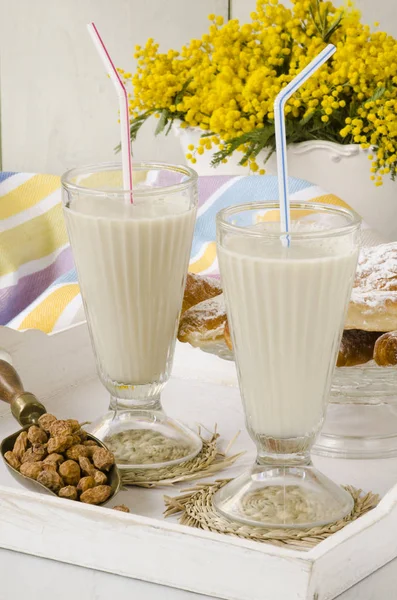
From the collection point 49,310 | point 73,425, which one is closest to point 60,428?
point 73,425

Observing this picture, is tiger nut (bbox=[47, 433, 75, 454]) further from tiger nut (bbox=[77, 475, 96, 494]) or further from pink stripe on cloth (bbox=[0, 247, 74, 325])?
pink stripe on cloth (bbox=[0, 247, 74, 325])

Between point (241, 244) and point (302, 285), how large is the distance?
7 centimetres

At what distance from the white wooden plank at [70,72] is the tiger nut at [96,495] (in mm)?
2162

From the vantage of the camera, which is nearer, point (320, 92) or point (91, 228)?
point (91, 228)

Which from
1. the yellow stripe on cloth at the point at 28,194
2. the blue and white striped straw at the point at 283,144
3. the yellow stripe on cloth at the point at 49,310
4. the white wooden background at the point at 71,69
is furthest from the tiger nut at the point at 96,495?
the white wooden background at the point at 71,69

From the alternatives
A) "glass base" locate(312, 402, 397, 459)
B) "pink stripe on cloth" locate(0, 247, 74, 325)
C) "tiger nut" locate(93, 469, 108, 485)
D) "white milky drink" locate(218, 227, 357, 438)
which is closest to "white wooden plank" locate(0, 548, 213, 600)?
"tiger nut" locate(93, 469, 108, 485)

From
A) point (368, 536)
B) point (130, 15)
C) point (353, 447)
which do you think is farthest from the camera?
point (130, 15)

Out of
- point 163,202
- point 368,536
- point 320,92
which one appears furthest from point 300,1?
point 368,536

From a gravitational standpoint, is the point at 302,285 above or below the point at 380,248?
above

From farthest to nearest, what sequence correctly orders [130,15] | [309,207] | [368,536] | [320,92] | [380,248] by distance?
[130,15] < [320,92] < [380,248] < [309,207] < [368,536]

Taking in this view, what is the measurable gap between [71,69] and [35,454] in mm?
2181

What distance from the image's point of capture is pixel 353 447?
1.23 m

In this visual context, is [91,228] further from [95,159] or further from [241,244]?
[95,159]

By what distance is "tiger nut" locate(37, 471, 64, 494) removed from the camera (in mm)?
1080
